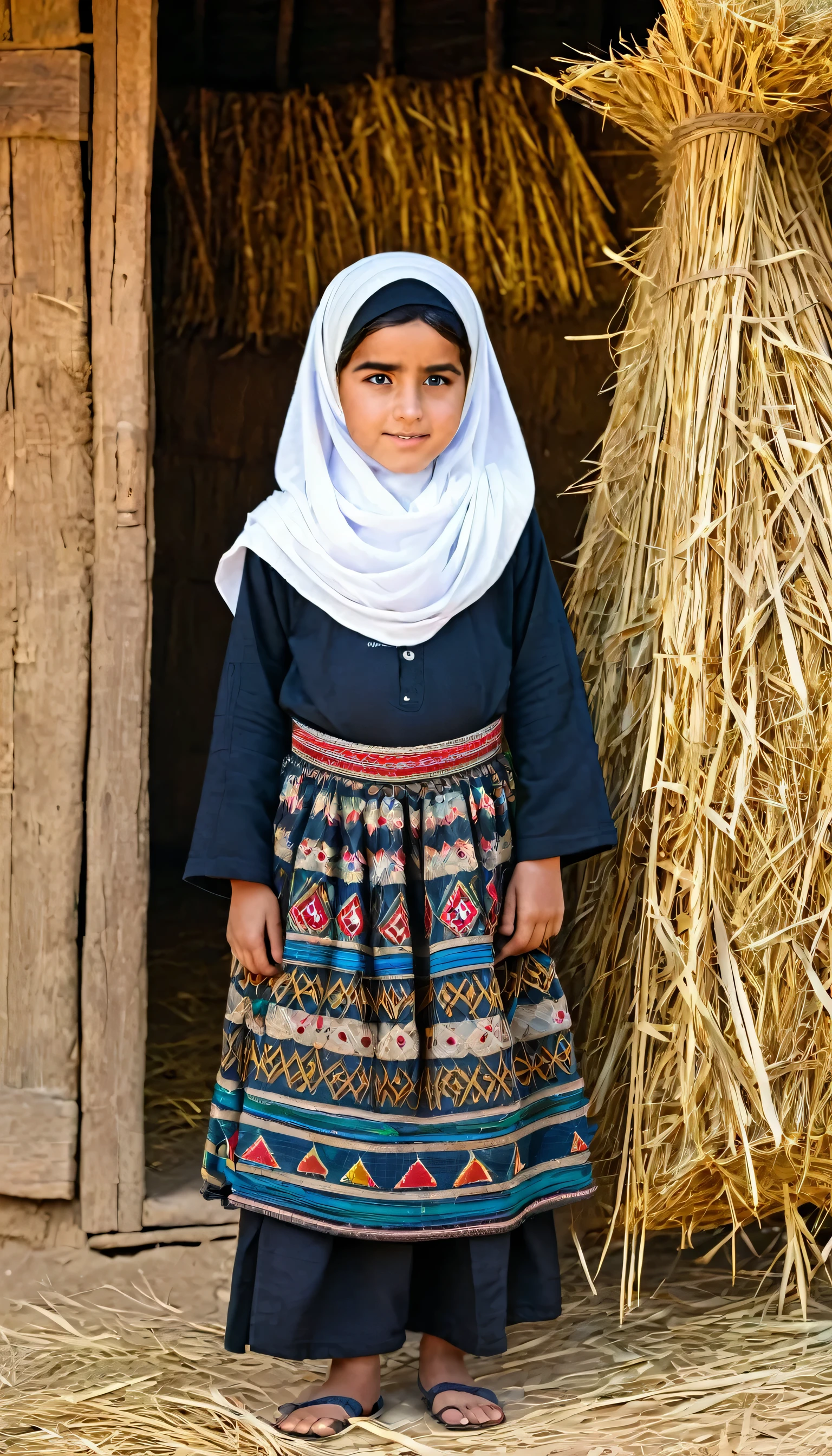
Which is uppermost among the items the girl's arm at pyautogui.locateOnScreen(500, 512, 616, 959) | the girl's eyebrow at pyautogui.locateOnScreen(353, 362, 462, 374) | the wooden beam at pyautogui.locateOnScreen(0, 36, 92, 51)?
the wooden beam at pyautogui.locateOnScreen(0, 36, 92, 51)

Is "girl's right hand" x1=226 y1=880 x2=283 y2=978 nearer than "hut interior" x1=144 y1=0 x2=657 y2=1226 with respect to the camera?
Yes

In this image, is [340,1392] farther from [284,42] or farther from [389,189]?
[284,42]

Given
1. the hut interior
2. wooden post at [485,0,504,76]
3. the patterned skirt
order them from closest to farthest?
the patterned skirt < wooden post at [485,0,504,76] < the hut interior

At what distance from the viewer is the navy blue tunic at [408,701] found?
2.02m

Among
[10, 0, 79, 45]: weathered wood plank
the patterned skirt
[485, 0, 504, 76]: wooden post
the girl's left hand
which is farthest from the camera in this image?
[485, 0, 504, 76]: wooden post

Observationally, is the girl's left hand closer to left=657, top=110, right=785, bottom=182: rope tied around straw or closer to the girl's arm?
the girl's arm

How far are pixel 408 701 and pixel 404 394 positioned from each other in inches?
16.7

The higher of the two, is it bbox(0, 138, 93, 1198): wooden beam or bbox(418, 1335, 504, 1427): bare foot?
bbox(0, 138, 93, 1198): wooden beam

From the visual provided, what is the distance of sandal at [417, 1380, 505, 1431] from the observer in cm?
203

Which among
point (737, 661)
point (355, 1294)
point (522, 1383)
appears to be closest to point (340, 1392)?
point (355, 1294)

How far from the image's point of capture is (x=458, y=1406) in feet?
6.73

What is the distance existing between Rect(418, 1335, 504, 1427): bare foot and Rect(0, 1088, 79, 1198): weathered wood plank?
72 cm

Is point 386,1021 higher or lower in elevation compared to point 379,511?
lower

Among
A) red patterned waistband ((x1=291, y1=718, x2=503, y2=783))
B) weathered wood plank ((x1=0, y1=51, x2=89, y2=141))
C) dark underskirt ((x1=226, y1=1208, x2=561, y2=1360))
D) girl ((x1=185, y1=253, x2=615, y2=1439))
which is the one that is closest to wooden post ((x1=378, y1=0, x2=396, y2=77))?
weathered wood plank ((x1=0, y1=51, x2=89, y2=141))
